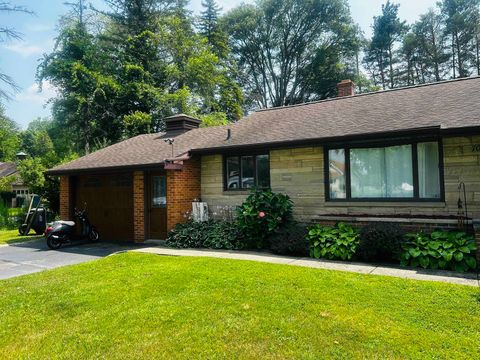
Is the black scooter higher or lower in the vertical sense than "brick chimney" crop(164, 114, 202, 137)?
lower

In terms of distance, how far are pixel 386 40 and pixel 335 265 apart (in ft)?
105

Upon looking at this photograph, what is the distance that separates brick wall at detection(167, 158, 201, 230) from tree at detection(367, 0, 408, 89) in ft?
93.7

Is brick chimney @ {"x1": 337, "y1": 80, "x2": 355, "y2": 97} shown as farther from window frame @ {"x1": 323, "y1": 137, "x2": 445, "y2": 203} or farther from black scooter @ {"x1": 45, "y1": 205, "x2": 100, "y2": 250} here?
black scooter @ {"x1": 45, "y1": 205, "x2": 100, "y2": 250}

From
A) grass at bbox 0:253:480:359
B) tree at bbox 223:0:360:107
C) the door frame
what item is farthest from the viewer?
tree at bbox 223:0:360:107

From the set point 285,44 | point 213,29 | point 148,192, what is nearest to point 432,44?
point 285,44

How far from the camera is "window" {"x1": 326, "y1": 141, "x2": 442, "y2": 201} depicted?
7500mm

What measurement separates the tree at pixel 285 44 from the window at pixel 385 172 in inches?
968

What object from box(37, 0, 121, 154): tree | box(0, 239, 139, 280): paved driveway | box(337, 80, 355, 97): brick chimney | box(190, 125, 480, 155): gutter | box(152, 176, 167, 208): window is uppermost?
box(37, 0, 121, 154): tree

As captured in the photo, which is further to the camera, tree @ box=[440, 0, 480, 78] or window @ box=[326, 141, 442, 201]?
tree @ box=[440, 0, 480, 78]

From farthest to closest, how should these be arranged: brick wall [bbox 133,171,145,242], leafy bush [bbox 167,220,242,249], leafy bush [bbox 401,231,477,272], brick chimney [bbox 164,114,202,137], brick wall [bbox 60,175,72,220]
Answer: brick chimney [bbox 164,114,202,137] < brick wall [bbox 60,175,72,220] < brick wall [bbox 133,171,145,242] < leafy bush [bbox 167,220,242,249] < leafy bush [bbox 401,231,477,272]

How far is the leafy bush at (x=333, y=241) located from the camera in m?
7.09

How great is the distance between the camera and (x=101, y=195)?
472 inches

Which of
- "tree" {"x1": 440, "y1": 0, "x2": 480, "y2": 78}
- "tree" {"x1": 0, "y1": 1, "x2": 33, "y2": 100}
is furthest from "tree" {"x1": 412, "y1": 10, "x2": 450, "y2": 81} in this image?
"tree" {"x1": 0, "y1": 1, "x2": 33, "y2": 100}

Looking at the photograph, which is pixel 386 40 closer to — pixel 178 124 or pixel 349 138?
pixel 178 124
